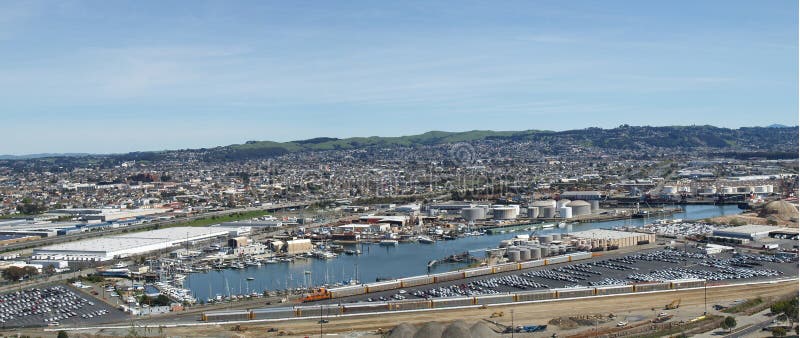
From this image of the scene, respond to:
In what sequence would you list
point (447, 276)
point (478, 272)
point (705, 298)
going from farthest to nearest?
point (478, 272) < point (447, 276) < point (705, 298)

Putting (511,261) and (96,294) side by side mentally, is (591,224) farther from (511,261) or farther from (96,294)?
(96,294)

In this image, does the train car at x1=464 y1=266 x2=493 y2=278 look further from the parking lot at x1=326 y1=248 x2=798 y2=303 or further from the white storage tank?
the white storage tank

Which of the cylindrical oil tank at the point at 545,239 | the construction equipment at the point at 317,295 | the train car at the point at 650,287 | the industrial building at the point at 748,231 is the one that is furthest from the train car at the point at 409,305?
the industrial building at the point at 748,231

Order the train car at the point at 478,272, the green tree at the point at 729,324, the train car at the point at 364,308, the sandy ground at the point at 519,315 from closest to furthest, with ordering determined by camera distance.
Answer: the green tree at the point at 729,324
the sandy ground at the point at 519,315
the train car at the point at 364,308
the train car at the point at 478,272

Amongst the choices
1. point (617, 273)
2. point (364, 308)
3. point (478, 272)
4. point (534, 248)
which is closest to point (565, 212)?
point (534, 248)

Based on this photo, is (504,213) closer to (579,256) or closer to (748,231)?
(748,231)

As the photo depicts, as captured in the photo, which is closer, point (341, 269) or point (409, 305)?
point (409, 305)

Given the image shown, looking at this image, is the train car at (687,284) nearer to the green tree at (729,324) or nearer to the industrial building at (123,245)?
the green tree at (729,324)
